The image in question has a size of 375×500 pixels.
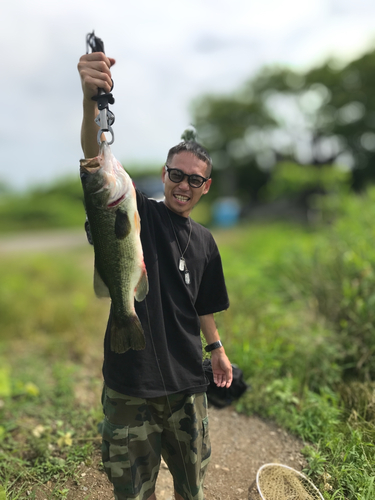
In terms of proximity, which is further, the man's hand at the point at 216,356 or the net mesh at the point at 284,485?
the net mesh at the point at 284,485

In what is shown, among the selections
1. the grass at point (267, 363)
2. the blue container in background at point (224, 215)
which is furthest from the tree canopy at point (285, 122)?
the grass at point (267, 363)

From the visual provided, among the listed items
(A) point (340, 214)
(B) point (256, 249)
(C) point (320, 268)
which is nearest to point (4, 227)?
(B) point (256, 249)

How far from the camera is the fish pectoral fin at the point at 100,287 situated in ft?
6.02

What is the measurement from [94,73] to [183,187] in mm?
651

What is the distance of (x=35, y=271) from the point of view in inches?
341

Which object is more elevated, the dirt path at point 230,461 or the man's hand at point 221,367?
the man's hand at point 221,367

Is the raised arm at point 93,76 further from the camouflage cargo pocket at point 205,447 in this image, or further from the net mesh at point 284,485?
the net mesh at point 284,485

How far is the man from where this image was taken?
1911 millimetres

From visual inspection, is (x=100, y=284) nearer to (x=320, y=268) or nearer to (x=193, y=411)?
(x=193, y=411)

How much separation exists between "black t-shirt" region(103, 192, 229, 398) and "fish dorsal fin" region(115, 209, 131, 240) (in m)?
0.29

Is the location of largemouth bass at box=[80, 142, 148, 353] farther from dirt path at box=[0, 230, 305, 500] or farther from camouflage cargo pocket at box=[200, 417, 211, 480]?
dirt path at box=[0, 230, 305, 500]

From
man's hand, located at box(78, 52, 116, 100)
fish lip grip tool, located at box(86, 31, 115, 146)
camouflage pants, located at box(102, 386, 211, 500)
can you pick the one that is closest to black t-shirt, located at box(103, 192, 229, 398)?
camouflage pants, located at box(102, 386, 211, 500)

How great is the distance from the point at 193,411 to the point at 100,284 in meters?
0.80

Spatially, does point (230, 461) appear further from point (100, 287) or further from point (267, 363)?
point (100, 287)
